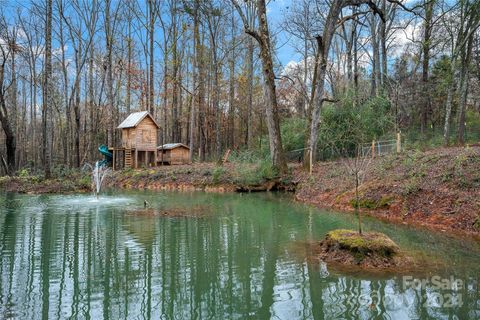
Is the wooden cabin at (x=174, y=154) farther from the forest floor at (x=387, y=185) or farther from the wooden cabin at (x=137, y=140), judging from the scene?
the forest floor at (x=387, y=185)

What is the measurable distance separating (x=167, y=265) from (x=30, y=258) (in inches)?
88.6

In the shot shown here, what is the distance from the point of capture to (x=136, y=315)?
3871 millimetres

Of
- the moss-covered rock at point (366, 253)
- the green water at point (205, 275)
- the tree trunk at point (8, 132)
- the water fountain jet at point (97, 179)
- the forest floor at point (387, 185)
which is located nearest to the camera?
the green water at point (205, 275)

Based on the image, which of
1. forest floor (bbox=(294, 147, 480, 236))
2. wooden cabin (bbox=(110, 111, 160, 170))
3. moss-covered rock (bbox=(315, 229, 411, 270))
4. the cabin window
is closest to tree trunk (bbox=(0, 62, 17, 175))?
wooden cabin (bbox=(110, 111, 160, 170))

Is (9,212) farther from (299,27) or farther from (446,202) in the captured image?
(299,27)

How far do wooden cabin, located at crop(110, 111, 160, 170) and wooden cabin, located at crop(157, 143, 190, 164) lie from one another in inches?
36.7

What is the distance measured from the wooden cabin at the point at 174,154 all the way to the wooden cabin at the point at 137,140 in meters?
0.93

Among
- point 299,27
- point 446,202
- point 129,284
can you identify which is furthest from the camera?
point 299,27

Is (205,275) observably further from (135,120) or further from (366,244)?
(135,120)

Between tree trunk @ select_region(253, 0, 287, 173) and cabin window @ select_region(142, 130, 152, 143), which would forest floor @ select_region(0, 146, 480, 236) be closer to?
tree trunk @ select_region(253, 0, 287, 173)

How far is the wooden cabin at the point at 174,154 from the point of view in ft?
97.5

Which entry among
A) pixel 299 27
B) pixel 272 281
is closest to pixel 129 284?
pixel 272 281

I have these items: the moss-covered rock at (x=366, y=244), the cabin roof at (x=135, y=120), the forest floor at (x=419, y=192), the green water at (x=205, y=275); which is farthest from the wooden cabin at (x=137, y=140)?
the moss-covered rock at (x=366, y=244)

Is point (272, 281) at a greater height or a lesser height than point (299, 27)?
lesser
